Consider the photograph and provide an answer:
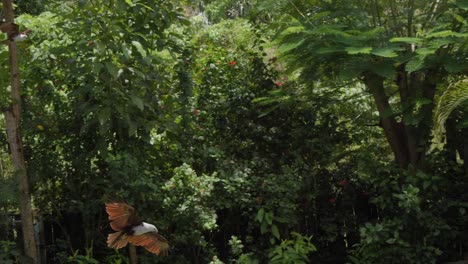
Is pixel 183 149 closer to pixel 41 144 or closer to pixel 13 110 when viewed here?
pixel 41 144

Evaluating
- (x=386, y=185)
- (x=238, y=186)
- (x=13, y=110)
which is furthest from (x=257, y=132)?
(x=13, y=110)

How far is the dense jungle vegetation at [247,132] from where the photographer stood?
554cm

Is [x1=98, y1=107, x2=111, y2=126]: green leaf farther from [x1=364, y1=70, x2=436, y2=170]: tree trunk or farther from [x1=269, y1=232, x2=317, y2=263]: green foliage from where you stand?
[x1=364, y1=70, x2=436, y2=170]: tree trunk

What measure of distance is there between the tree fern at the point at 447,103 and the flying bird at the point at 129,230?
2953 mm

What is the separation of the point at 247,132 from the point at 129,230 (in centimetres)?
307

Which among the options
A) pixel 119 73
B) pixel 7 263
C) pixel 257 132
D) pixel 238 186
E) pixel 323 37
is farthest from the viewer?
pixel 257 132

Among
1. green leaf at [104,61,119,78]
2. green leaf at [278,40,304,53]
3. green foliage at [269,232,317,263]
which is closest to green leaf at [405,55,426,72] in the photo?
green leaf at [278,40,304,53]

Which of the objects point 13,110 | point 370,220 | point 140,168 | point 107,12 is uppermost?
point 107,12

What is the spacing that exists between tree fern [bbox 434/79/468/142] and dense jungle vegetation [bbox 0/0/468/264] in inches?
0.7

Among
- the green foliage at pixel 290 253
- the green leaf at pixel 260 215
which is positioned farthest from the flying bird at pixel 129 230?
the green leaf at pixel 260 215

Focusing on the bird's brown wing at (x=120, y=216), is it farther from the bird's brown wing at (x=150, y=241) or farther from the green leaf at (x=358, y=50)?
the green leaf at (x=358, y=50)

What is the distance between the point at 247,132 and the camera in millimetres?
6996

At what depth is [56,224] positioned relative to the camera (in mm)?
6422

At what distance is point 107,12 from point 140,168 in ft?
4.66
